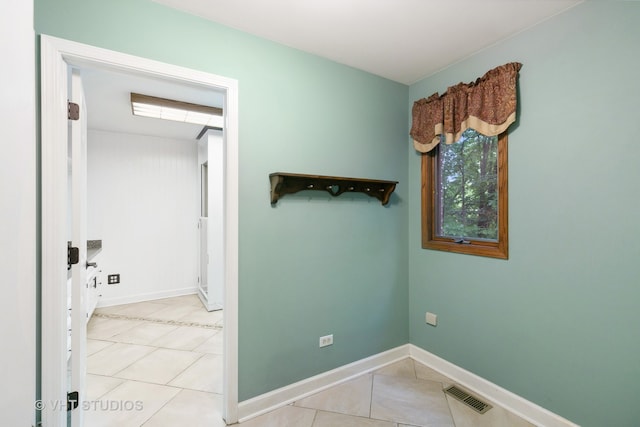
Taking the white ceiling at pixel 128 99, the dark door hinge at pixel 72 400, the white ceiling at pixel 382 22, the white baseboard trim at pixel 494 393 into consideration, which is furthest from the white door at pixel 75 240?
the white baseboard trim at pixel 494 393

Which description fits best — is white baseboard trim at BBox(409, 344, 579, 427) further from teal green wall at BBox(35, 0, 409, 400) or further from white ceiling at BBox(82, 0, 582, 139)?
white ceiling at BBox(82, 0, 582, 139)

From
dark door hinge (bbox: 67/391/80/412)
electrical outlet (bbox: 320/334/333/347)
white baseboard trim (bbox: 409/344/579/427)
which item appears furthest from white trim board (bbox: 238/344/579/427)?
dark door hinge (bbox: 67/391/80/412)

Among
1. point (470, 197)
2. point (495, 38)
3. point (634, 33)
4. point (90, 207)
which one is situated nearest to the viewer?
point (634, 33)

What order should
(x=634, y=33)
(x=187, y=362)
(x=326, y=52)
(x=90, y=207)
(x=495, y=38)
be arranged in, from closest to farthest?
(x=634, y=33) → (x=495, y=38) → (x=326, y=52) → (x=187, y=362) → (x=90, y=207)

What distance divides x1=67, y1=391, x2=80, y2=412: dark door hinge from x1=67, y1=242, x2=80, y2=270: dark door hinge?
66cm

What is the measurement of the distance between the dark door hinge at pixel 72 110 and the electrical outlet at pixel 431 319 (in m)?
2.82

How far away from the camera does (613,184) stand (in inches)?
59.6

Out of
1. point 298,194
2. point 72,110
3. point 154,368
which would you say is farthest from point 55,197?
point 154,368

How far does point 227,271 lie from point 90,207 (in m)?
3.44

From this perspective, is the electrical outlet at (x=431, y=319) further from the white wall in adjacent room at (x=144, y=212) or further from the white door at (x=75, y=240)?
the white wall in adjacent room at (x=144, y=212)

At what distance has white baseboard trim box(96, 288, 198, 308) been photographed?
3.99 m

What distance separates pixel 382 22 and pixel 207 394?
9.22 feet

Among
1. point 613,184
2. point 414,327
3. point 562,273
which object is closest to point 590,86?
point 613,184

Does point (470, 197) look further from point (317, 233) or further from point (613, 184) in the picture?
point (317, 233)
